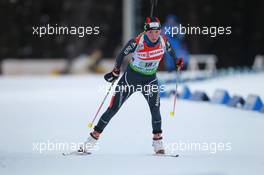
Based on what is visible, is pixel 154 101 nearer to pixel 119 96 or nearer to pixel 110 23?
pixel 119 96

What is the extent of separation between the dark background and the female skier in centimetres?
1038

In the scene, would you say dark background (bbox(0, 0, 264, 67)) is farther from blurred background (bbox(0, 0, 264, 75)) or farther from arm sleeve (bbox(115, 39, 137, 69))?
arm sleeve (bbox(115, 39, 137, 69))

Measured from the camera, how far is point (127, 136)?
295 inches

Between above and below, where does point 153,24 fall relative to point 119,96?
above

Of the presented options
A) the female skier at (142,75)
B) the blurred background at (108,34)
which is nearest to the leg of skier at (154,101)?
the female skier at (142,75)

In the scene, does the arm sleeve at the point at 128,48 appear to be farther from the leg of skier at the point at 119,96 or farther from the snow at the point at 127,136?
the snow at the point at 127,136

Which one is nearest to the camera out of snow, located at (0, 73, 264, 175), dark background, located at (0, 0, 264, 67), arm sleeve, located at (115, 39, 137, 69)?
snow, located at (0, 73, 264, 175)

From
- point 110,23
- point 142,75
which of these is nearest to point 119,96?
point 142,75

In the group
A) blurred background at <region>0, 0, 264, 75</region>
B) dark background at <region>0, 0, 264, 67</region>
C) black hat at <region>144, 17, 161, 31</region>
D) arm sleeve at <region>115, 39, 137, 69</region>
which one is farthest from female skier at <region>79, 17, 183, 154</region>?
dark background at <region>0, 0, 264, 67</region>

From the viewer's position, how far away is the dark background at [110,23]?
61.0 feet

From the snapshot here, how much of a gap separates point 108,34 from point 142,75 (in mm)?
17702

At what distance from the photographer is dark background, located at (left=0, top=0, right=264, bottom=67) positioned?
18.6m

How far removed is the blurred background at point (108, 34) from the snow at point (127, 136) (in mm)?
5825

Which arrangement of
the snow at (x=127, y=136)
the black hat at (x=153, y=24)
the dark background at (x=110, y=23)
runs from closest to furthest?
the snow at (x=127, y=136) < the black hat at (x=153, y=24) < the dark background at (x=110, y=23)
